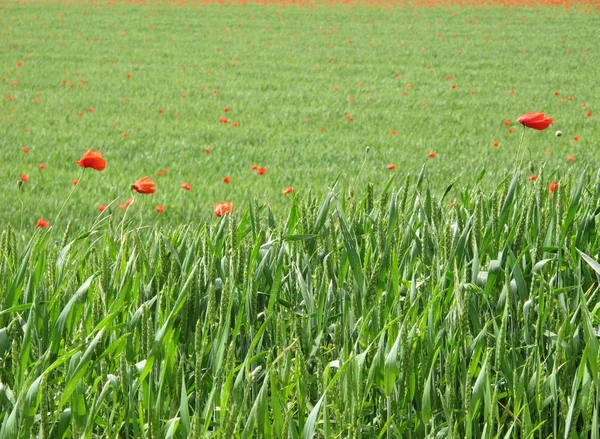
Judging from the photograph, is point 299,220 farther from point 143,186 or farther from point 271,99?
point 271,99

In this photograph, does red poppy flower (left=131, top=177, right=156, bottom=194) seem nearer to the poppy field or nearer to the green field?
the poppy field

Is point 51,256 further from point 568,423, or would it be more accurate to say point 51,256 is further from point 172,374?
point 568,423

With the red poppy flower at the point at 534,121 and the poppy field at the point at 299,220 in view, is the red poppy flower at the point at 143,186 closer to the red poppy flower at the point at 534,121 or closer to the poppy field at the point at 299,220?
the poppy field at the point at 299,220

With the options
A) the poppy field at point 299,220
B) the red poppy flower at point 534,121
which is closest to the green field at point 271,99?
the poppy field at point 299,220

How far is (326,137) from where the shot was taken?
26.7 feet

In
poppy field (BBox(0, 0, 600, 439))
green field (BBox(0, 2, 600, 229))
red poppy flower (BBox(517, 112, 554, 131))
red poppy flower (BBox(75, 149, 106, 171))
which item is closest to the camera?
poppy field (BBox(0, 0, 600, 439))

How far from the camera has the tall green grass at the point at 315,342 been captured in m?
1.47

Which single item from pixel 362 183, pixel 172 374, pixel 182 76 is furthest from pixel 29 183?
pixel 182 76

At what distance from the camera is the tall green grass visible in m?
1.47

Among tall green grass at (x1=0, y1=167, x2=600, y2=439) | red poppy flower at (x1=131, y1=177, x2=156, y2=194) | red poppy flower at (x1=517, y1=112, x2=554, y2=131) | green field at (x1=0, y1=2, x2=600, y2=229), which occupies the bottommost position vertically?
green field at (x1=0, y1=2, x2=600, y2=229)

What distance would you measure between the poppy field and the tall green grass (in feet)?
0.03

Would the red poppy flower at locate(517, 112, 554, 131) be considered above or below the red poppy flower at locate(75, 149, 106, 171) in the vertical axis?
above

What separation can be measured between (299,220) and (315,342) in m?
0.65

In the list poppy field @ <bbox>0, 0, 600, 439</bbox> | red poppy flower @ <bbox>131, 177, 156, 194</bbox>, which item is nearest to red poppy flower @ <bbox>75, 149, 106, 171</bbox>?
poppy field @ <bbox>0, 0, 600, 439</bbox>
